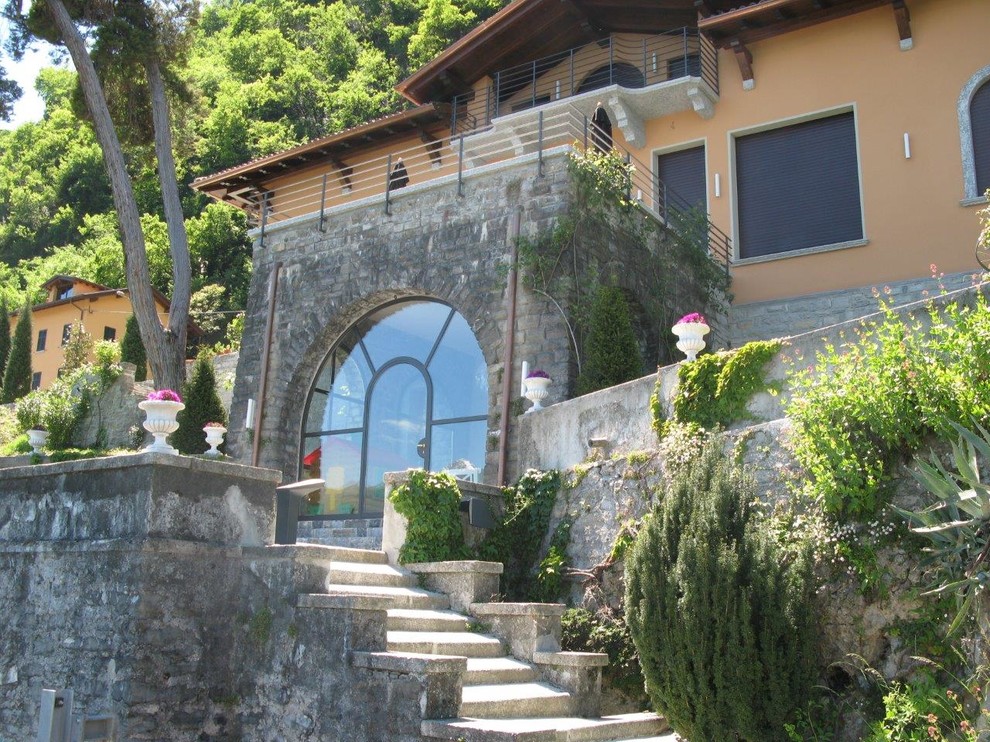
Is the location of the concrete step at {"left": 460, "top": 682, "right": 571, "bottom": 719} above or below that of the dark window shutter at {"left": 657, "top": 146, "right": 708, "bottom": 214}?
below

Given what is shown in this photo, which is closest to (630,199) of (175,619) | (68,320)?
(175,619)

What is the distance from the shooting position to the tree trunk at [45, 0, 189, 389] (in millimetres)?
17094

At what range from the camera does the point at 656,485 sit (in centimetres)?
877

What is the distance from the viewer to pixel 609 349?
11.7 metres

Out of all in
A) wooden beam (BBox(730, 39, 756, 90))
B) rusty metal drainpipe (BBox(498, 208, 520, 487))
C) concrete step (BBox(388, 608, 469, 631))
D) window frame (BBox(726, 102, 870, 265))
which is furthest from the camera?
wooden beam (BBox(730, 39, 756, 90))

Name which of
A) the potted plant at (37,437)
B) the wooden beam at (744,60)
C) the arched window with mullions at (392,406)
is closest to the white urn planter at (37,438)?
the potted plant at (37,437)

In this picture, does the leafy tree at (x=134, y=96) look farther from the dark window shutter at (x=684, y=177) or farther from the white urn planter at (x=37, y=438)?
the dark window shutter at (x=684, y=177)

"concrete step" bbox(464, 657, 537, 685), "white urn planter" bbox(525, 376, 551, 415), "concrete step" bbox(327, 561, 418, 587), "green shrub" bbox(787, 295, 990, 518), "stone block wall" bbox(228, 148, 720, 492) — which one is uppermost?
"stone block wall" bbox(228, 148, 720, 492)

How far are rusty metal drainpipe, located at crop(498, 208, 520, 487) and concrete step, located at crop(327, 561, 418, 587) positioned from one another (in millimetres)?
2443

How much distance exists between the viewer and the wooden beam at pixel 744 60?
16359 mm

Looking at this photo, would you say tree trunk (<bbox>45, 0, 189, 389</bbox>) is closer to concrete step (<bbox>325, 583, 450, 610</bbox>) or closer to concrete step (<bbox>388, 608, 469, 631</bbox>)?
concrete step (<bbox>325, 583, 450, 610</bbox>)

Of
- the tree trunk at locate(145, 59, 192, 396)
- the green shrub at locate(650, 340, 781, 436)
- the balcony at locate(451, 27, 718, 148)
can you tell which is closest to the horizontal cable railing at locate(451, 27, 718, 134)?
the balcony at locate(451, 27, 718, 148)

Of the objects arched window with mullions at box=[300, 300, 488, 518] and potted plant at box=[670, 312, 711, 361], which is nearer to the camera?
potted plant at box=[670, 312, 711, 361]

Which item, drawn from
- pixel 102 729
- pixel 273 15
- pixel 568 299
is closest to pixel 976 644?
pixel 102 729
